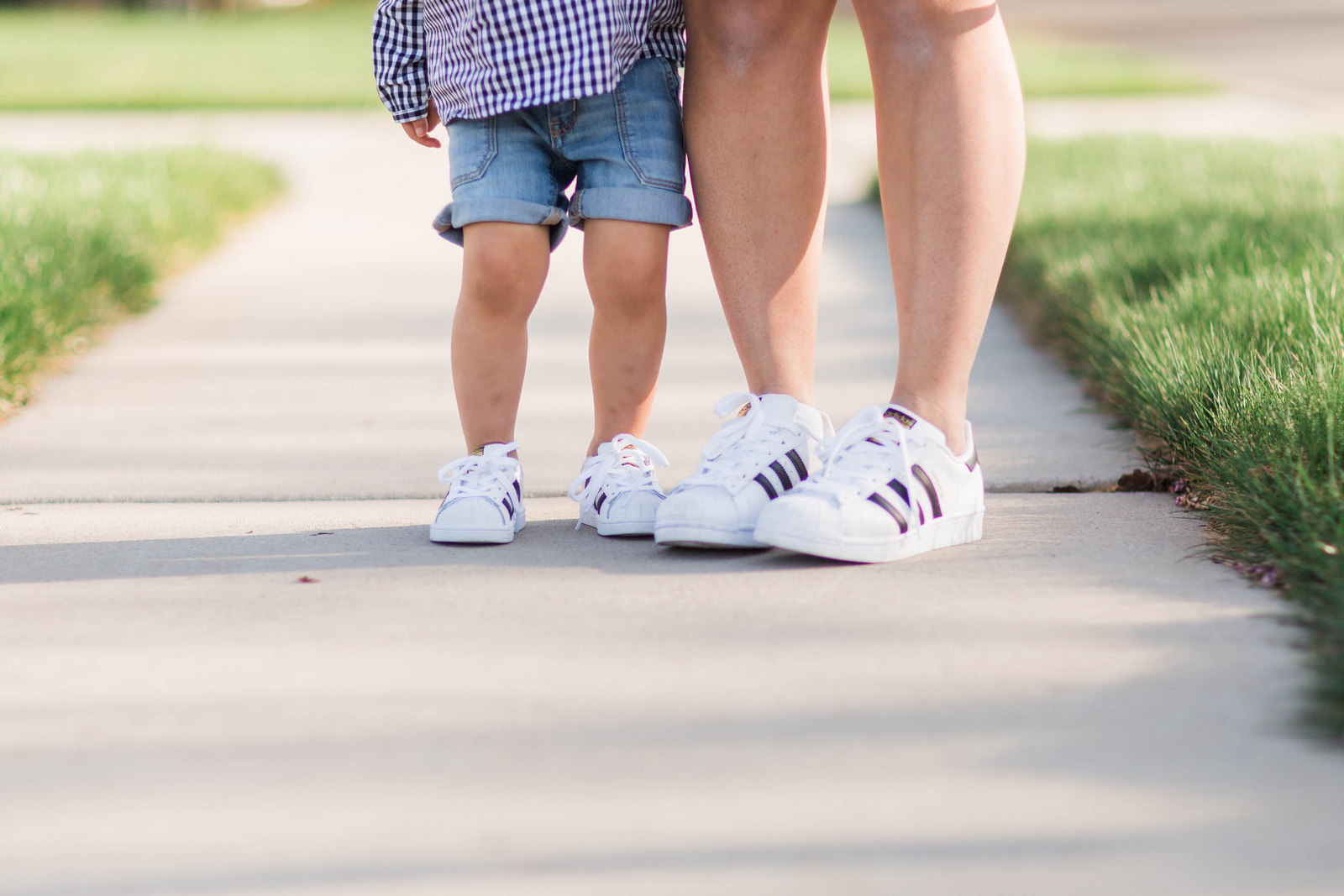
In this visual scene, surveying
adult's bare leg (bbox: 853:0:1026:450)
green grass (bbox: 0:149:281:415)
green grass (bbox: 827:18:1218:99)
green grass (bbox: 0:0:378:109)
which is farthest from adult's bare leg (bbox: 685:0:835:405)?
green grass (bbox: 0:0:378:109)

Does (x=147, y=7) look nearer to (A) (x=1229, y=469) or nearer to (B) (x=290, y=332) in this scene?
(B) (x=290, y=332)

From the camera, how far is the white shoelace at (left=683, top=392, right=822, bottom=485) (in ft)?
5.66

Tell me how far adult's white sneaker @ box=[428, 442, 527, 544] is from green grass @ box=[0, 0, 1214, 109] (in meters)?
8.29

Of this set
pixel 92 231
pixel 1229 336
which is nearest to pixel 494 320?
pixel 1229 336

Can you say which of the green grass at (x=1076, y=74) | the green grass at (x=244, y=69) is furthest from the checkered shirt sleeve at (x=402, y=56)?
the green grass at (x=244, y=69)

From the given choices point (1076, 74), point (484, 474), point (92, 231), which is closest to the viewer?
point (484, 474)

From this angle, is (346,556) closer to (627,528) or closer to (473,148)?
(627,528)

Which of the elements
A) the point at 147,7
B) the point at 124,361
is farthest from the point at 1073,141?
the point at 147,7

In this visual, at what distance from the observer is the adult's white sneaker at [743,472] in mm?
1672

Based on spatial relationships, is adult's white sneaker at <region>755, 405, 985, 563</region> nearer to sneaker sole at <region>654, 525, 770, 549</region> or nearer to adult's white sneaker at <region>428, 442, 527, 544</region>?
sneaker sole at <region>654, 525, 770, 549</region>

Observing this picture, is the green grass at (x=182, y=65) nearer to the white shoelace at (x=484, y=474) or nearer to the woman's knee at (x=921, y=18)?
the white shoelace at (x=484, y=474)

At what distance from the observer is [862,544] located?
1.61m

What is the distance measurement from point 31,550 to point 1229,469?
1.44 metres

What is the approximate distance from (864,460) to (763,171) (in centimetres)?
41
